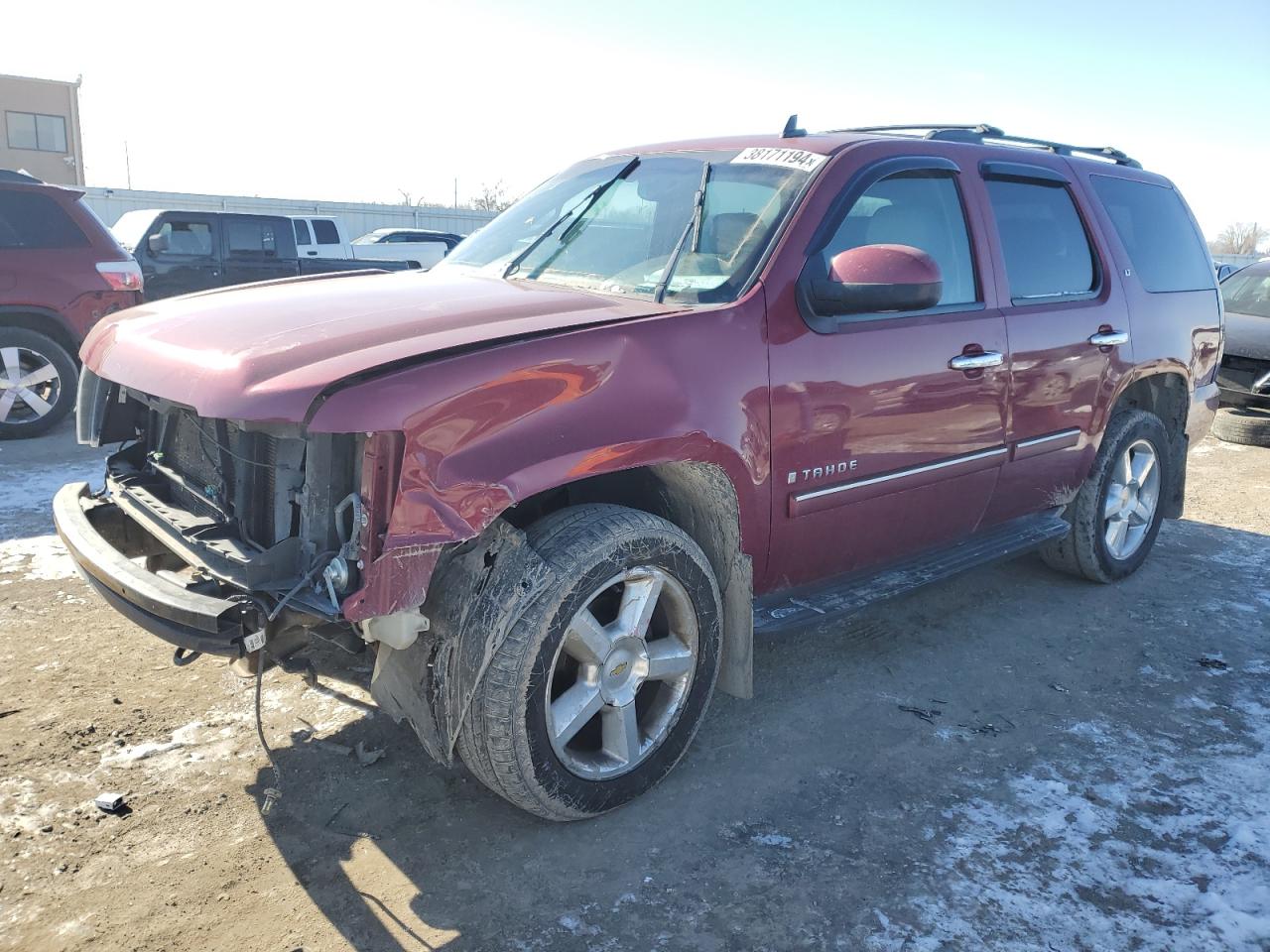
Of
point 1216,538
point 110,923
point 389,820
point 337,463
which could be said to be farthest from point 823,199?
point 1216,538

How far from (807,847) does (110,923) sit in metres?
1.86

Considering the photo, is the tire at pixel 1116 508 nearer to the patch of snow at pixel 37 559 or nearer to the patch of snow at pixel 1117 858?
the patch of snow at pixel 1117 858

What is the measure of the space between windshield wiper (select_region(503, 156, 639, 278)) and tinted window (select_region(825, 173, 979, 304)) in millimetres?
979

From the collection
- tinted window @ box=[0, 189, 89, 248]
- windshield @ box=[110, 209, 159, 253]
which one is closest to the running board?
tinted window @ box=[0, 189, 89, 248]

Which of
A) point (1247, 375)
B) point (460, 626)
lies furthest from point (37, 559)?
point (1247, 375)

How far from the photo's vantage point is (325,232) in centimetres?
1455

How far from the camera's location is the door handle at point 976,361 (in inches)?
144

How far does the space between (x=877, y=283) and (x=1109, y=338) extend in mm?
2012

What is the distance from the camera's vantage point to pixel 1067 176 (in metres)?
4.50

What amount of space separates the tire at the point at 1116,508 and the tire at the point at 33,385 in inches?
286

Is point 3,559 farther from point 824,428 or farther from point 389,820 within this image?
point 824,428

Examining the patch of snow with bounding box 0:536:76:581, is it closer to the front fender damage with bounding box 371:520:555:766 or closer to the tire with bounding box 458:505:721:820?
the front fender damage with bounding box 371:520:555:766

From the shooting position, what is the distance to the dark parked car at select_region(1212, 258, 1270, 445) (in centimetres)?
866

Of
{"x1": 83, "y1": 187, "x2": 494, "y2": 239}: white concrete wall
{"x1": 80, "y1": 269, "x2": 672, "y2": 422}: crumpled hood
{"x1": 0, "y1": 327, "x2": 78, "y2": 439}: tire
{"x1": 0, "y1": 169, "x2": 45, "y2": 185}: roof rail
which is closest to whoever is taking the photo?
{"x1": 80, "y1": 269, "x2": 672, "y2": 422}: crumpled hood
